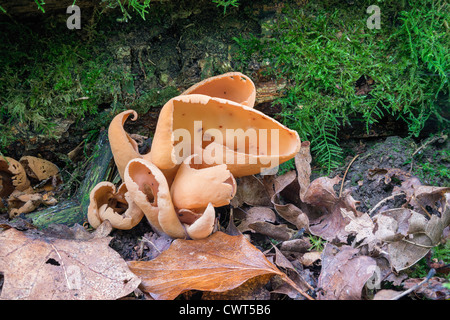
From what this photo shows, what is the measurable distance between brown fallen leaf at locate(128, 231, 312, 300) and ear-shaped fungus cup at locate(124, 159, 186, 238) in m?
0.09

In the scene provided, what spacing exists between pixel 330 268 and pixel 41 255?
55.2 inches

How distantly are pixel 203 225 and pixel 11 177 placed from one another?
1.54 metres

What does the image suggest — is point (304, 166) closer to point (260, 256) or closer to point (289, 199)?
point (289, 199)

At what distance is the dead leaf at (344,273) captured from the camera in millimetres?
1733

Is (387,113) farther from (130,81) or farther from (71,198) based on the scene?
(71,198)

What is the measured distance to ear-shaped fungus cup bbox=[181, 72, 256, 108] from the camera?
236cm

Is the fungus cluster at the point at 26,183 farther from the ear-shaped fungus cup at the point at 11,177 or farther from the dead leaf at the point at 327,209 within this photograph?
the dead leaf at the point at 327,209

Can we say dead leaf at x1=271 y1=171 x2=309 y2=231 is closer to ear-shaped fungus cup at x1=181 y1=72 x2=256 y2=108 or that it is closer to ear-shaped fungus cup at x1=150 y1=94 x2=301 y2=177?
ear-shaped fungus cup at x1=150 y1=94 x2=301 y2=177

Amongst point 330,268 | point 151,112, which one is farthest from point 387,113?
point 151,112

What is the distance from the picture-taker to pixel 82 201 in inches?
100

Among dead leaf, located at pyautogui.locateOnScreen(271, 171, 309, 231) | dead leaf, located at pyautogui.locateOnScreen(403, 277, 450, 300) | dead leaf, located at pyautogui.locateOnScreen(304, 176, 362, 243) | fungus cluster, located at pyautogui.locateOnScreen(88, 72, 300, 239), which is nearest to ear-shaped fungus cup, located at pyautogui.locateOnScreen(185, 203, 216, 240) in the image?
fungus cluster, located at pyautogui.locateOnScreen(88, 72, 300, 239)

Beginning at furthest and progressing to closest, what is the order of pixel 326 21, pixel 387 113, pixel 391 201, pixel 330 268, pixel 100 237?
pixel 387 113, pixel 326 21, pixel 391 201, pixel 100 237, pixel 330 268

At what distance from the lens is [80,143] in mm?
2809

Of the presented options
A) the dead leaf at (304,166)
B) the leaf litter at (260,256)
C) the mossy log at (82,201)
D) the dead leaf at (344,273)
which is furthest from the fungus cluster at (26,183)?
the dead leaf at (344,273)
